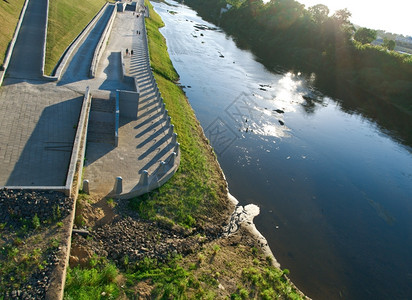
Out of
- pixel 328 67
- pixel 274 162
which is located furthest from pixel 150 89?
pixel 328 67

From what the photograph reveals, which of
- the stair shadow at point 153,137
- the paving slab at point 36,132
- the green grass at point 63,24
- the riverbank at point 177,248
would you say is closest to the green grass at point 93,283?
the riverbank at point 177,248

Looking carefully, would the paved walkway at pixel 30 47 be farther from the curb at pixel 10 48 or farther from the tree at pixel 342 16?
the tree at pixel 342 16

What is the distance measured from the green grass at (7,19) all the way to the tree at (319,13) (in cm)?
5691

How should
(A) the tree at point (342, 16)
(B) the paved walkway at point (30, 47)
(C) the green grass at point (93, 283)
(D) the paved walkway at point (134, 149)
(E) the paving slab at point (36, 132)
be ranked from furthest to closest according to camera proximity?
1. (A) the tree at point (342, 16)
2. (B) the paved walkway at point (30, 47)
3. (D) the paved walkway at point (134, 149)
4. (E) the paving slab at point (36, 132)
5. (C) the green grass at point (93, 283)

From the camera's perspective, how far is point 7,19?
23.7 m

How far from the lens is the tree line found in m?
45.2

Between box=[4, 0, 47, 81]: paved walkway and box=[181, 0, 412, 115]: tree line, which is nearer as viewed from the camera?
box=[4, 0, 47, 81]: paved walkway

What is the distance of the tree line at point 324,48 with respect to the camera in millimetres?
45156

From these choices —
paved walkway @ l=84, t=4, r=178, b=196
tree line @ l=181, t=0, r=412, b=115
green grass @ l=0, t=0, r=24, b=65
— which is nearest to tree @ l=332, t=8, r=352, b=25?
tree line @ l=181, t=0, r=412, b=115

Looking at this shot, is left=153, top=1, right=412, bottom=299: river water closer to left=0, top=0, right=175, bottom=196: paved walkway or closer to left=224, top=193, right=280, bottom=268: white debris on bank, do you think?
left=224, top=193, right=280, bottom=268: white debris on bank

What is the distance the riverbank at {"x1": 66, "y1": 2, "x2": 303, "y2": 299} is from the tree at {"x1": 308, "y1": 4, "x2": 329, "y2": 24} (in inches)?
2397

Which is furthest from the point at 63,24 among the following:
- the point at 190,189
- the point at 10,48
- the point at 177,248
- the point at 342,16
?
the point at 342,16

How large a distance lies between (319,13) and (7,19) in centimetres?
6152

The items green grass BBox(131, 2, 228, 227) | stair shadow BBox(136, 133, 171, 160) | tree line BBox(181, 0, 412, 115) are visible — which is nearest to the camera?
green grass BBox(131, 2, 228, 227)
